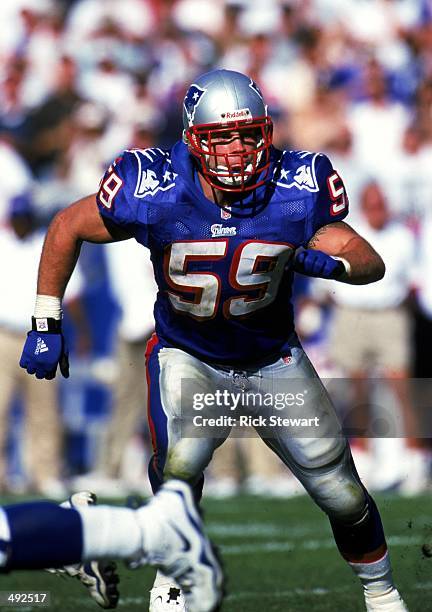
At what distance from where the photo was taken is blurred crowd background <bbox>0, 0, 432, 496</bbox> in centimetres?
777

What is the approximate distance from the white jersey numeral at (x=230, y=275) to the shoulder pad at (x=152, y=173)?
0.60 feet

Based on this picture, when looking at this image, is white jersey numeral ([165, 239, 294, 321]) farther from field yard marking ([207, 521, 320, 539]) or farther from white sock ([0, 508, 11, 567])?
field yard marking ([207, 521, 320, 539])

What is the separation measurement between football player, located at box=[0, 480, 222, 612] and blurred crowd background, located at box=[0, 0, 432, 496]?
4.32m

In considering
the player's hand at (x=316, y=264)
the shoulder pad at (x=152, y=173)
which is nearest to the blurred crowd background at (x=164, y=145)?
the shoulder pad at (x=152, y=173)

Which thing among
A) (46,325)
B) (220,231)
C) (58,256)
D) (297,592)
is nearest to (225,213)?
(220,231)

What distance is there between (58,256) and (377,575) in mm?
1427

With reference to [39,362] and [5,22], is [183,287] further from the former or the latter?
[5,22]

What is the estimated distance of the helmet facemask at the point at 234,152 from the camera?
3930 millimetres

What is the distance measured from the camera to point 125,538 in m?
3.16

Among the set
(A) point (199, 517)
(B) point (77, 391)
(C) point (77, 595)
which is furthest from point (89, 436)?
(A) point (199, 517)

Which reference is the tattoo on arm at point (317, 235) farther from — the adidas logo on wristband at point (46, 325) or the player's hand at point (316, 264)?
the adidas logo on wristband at point (46, 325)

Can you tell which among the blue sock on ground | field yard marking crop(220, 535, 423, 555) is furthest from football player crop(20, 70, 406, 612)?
field yard marking crop(220, 535, 423, 555)

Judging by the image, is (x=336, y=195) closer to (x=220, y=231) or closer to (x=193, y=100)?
(x=220, y=231)

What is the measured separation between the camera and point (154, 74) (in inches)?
331
